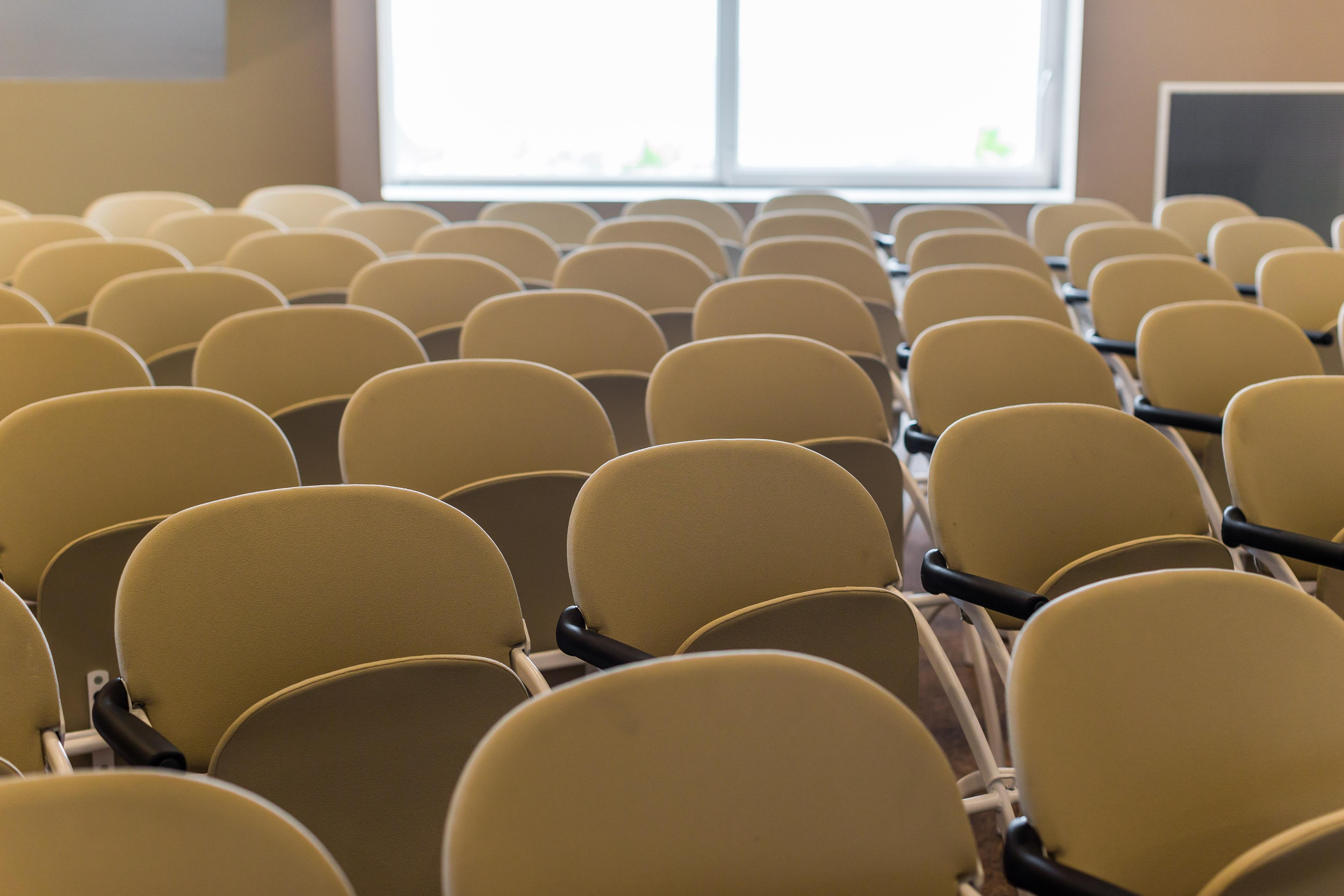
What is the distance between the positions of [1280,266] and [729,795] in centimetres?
417

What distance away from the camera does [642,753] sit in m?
1.10

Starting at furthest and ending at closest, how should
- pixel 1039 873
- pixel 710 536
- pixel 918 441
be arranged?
pixel 918 441
pixel 710 536
pixel 1039 873

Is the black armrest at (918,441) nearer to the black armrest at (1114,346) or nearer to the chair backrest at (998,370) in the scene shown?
the chair backrest at (998,370)

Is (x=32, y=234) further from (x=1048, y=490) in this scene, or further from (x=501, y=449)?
(x=1048, y=490)

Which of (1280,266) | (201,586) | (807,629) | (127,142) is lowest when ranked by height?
(807,629)

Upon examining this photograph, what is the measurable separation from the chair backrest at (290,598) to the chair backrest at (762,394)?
3.30 ft

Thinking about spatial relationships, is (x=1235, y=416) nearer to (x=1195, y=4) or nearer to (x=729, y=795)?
(x=729, y=795)

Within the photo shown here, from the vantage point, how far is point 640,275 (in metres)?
4.46

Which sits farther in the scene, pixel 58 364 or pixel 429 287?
pixel 429 287

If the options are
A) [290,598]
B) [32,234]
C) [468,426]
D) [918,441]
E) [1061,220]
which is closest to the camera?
[290,598]

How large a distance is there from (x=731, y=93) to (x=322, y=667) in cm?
719

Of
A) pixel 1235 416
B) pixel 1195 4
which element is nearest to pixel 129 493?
pixel 1235 416

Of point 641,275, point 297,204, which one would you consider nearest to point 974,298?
point 641,275

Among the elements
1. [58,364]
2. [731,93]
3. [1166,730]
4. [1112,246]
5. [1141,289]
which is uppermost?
[731,93]
